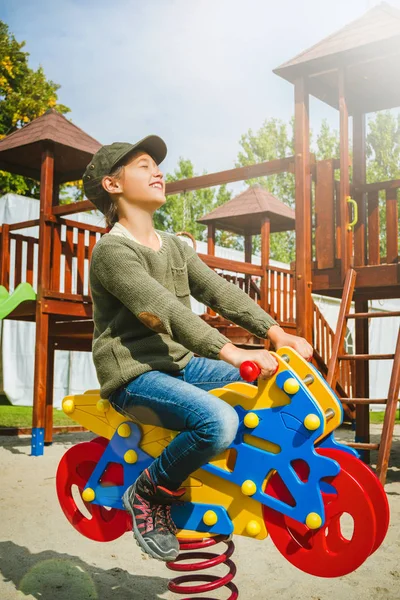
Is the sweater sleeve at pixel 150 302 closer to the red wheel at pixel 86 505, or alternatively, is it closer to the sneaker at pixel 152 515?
the sneaker at pixel 152 515

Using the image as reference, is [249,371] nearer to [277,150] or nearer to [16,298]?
[16,298]

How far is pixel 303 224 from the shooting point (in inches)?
246

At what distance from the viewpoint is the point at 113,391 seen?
2.36m

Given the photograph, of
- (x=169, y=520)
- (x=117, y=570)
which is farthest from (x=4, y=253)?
(x=169, y=520)

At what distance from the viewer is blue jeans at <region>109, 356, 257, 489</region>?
2082 mm

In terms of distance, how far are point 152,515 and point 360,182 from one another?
5.85 metres

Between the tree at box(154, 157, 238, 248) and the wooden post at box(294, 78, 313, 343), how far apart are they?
50.3 ft

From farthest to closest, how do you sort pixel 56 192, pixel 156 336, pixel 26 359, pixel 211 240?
pixel 26 359 → pixel 211 240 → pixel 56 192 → pixel 156 336

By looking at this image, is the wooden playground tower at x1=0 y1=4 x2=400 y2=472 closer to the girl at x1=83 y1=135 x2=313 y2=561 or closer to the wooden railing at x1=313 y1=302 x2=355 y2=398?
the wooden railing at x1=313 y1=302 x2=355 y2=398

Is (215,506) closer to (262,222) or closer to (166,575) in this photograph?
(166,575)

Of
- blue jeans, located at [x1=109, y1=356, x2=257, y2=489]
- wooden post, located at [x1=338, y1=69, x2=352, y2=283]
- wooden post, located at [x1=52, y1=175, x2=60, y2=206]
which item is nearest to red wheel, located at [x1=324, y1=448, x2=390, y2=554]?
blue jeans, located at [x1=109, y1=356, x2=257, y2=489]

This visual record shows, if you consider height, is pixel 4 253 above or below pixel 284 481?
above

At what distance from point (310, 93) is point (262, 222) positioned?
590cm

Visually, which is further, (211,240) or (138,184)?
(211,240)
